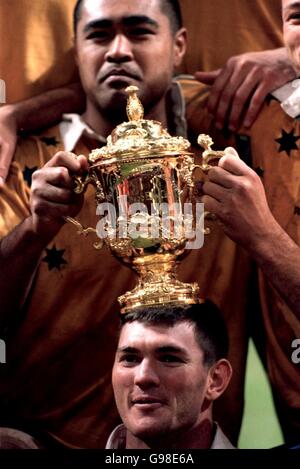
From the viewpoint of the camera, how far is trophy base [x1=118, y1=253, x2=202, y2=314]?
2.41 m

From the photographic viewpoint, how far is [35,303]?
269cm

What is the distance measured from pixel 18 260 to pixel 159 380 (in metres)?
0.47

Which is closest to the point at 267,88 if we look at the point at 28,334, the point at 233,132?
the point at 233,132

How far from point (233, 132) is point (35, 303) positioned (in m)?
0.59

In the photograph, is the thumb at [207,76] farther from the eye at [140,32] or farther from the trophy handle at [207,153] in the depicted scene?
the trophy handle at [207,153]

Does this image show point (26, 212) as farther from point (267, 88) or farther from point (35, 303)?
point (267, 88)

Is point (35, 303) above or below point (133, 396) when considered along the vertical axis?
above

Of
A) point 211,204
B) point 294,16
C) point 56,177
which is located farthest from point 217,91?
point 56,177

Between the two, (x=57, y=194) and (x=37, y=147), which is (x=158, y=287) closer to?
(x=57, y=194)

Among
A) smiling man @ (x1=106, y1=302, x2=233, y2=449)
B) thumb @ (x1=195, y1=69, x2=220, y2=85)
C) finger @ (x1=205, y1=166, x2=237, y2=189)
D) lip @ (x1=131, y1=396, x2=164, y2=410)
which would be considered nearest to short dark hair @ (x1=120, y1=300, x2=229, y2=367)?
smiling man @ (x1=106, y1=302, x2=233, y2=449)

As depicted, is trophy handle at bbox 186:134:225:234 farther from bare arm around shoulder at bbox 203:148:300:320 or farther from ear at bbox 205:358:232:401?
ear at bbox 205:358:232:401

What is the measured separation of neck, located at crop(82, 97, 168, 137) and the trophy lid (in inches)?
8.1

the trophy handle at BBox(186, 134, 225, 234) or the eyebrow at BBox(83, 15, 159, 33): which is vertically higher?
the eyebrow at BBox(83, 15, 159, 33)

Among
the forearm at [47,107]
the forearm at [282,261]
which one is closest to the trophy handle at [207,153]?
the forearm at [282,261]
